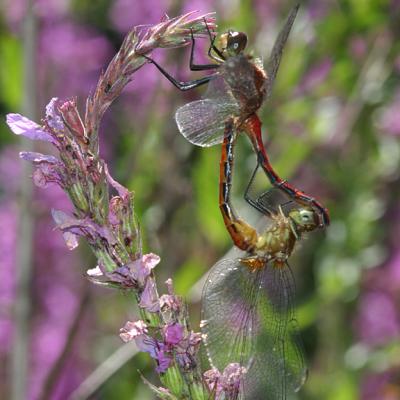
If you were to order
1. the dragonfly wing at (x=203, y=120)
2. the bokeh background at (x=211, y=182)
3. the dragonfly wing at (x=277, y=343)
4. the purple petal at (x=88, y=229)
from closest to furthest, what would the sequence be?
the purple petal at (x=88, y=229), the dragonfly wing at (x=203, y=120), the dragonfly wing at (x=277, y=343), the bokeh background at (x=211, y=182)

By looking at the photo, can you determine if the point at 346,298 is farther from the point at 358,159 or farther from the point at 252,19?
the point at 252,19

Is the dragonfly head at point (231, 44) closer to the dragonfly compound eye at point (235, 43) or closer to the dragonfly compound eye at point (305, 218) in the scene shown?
the dragonfly compound eye at point (235, 43)

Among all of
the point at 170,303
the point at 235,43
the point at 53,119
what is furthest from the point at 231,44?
the point at 170,303

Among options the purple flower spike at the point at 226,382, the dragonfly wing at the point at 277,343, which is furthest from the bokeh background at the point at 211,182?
the purple flower spike at the point at 226,382

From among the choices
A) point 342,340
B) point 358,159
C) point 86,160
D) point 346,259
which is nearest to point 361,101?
point 358,159

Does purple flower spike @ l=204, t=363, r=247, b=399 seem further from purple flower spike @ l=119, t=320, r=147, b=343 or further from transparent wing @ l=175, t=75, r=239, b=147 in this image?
transparent wing @ l=175, t=75, r=239, b=147

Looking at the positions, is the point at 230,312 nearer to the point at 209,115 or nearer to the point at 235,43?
the point at 209,115
